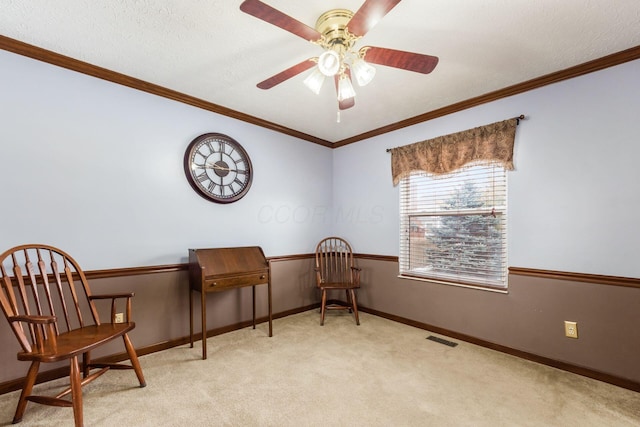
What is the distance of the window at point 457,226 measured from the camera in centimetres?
267

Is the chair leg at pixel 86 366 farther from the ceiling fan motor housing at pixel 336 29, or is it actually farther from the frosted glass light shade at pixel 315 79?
the ceiling fan motor housing at pixel 336 29

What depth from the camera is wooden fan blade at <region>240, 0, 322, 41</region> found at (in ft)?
3.94

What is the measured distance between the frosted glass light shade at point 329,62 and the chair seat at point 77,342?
6.50 ft

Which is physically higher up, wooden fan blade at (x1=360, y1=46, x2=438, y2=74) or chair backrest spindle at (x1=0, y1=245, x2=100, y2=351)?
wooden fan blade at (x1=360, y1=46, x2=438, y2=74)

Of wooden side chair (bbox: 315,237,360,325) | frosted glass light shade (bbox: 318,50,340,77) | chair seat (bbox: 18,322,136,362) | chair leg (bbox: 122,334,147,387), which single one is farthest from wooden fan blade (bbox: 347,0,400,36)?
wooden side chair (bbox: 315,237,360,325)

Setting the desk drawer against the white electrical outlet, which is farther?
the desk drawer

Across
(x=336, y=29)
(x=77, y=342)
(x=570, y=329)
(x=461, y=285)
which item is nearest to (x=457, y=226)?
(x=461, y=285)

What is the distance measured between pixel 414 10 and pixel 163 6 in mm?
1408

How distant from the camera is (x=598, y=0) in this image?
62.0 inches

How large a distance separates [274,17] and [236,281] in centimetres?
211

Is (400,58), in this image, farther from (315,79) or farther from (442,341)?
(442,341)

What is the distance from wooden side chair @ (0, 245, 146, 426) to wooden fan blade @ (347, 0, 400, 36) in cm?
209

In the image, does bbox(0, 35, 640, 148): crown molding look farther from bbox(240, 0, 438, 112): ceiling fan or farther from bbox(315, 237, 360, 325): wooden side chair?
bbox(315, 237, 360, 325): wooden side chair

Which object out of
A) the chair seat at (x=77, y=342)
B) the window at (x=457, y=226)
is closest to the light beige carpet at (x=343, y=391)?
the chair seat at (x=77, y=342)
